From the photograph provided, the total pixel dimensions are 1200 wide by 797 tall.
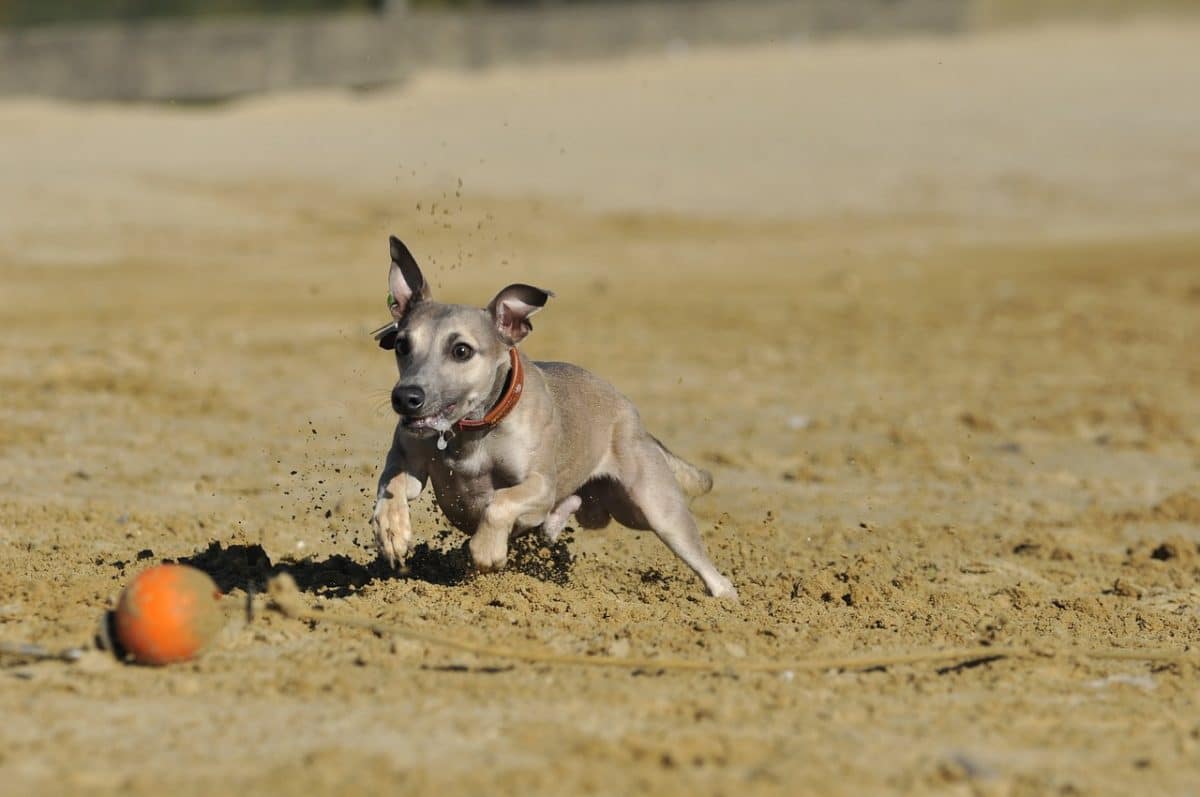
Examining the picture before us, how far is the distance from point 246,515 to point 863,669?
4021mm

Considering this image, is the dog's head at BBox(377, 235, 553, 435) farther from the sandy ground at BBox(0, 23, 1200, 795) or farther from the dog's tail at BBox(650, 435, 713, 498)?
the dog's tail at BBox(650, 435, 713, 498)

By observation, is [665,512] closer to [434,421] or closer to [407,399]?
[434,421]

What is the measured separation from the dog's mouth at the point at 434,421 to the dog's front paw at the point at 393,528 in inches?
13.7

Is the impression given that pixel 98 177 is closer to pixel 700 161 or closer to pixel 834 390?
pixel 700 161

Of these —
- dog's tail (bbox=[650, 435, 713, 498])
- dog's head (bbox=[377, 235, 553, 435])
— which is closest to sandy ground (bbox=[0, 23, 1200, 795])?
dog's tail (bbox=[650, 435, 713, 498])

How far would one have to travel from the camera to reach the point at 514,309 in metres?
7.82

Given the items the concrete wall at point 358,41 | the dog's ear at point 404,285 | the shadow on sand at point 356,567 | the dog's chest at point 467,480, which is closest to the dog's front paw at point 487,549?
the dog's chest at point 467,480

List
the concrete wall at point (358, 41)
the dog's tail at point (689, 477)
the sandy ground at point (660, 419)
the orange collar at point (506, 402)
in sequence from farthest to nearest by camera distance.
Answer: the concrete wall at point (358, 41) → the dog's tail at point (689, 477) → the orange collar at point (506, 402) → the sandy ground at point (660, 419)

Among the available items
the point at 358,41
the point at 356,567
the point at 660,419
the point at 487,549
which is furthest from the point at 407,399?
the point at 358,41

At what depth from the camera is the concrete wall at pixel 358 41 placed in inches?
1069

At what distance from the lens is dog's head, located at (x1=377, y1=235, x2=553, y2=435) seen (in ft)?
24.1

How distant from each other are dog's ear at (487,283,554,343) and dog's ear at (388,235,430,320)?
0.35 m

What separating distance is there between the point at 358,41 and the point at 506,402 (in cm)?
2244

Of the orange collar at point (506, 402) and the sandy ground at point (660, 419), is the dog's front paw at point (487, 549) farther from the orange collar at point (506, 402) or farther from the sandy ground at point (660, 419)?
the orange collar at point (506, 402)
